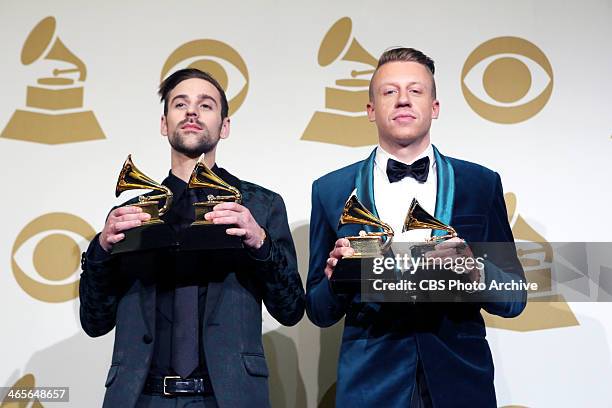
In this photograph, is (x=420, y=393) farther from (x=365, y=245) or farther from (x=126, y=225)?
(x=126, y=225)

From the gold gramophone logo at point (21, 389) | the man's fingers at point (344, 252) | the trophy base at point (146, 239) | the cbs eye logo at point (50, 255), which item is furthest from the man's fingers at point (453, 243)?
the gold gramophone logo at point (21, 389)

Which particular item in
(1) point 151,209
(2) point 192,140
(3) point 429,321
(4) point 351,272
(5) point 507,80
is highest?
(5) point 507,80

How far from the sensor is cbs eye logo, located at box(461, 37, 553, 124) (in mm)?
3402

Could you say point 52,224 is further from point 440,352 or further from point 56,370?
point 440,352

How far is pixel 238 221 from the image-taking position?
7.86ft

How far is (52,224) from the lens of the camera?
3.52 meters

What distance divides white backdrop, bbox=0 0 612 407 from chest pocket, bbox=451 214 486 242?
0.82 meters

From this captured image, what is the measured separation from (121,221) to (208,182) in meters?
0.31

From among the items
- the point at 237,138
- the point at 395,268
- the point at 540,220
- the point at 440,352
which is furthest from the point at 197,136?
the point at 540,220

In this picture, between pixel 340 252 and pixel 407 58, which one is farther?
pixel 407 58

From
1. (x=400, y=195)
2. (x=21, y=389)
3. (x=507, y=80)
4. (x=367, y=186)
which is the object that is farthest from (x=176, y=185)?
(x=507, y=80)

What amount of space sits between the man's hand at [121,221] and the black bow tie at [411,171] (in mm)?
858

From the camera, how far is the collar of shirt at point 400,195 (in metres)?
2.56

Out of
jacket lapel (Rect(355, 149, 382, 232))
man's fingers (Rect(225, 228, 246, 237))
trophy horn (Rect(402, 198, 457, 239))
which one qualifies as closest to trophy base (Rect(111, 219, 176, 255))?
man's fingers (Rect(225, 228, 246, 237))
